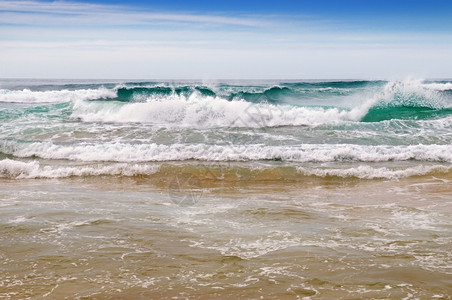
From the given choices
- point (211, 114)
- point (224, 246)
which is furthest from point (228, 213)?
point (211, 114)

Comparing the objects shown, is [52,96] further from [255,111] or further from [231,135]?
[231,135]

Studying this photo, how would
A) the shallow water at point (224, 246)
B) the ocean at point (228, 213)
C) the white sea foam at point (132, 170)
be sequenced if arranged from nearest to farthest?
the shallow water at point (224, 246) < the ocean at point (228, 213) < the white sea foam at point (132, 170)

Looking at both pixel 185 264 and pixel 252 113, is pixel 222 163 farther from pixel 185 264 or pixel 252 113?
pixel 252 113

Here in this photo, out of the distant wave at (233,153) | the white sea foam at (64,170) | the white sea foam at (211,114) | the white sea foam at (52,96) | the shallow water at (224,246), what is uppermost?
the white sea foam at (52,96)

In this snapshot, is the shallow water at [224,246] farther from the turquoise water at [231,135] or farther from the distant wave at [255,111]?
the distant wave at [255,111]

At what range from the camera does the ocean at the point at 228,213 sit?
3924mm

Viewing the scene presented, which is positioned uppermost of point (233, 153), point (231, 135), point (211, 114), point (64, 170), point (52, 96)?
point (52, 96)

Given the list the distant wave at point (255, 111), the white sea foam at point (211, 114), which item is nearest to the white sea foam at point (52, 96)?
the distant wave at point (255, 111)

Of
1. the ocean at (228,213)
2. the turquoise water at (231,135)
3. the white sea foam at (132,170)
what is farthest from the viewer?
the turquoise water at (231,135)

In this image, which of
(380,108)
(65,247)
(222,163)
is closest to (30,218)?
(65,247)

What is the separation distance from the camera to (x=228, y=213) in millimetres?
6648

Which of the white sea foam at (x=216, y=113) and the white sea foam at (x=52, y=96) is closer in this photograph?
the white sea foam at (x=216, y=113)

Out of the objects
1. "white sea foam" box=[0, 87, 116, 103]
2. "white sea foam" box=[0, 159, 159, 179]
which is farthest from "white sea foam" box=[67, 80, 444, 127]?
"white sea foam" box=[0, 87, 116, 103]

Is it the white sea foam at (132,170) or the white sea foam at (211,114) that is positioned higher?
the white sea foam at (211,114)
